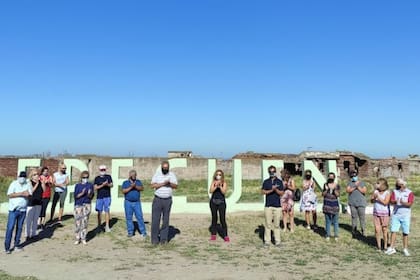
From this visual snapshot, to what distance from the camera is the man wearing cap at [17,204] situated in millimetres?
8766

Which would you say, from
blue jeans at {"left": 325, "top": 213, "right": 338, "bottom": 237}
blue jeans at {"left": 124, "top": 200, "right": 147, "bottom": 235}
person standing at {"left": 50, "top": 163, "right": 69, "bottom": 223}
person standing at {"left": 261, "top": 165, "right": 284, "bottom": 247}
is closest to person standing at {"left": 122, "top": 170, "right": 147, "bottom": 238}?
blue jeans at {"left": 124, "top": 200, "right": 147, "bottom": 235}

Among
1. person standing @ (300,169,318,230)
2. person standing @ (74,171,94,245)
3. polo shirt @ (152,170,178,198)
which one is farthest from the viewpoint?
person standing @ (300,169,318,230)

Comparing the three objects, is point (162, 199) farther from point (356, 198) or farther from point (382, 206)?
point (356, 198)

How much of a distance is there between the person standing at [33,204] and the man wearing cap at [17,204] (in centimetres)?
82

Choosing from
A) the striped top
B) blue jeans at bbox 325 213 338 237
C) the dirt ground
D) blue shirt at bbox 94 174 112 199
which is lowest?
the dirt ground

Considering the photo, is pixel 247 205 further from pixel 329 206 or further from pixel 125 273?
pixel 125 273

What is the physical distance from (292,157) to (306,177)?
22288 millimetres

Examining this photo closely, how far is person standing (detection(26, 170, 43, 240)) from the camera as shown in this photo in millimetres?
9859

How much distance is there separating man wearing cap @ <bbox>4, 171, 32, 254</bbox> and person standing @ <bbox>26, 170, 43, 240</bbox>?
32.3 inches

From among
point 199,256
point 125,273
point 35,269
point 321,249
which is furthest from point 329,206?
point 35,269

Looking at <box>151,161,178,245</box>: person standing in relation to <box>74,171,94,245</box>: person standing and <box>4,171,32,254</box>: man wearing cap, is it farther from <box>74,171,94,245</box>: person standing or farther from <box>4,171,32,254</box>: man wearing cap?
<box>4,171,32,254</box>: man wearing cap

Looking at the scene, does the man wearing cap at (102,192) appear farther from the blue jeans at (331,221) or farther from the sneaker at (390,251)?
the sneaker at (390,251)

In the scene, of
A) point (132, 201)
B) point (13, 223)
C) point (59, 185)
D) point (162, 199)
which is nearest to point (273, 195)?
point (162, 199)

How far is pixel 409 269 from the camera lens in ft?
26.0
